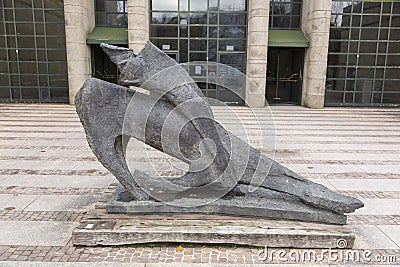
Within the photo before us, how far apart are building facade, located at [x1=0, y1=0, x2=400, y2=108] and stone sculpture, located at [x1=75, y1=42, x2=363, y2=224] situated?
40.5 feet

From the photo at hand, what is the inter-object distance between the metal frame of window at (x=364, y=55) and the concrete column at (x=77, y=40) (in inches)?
469

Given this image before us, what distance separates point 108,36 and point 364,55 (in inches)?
501

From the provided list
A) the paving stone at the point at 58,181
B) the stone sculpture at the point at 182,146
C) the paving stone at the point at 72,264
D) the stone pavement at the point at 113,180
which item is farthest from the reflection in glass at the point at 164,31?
the paving stone at the point at 72,264

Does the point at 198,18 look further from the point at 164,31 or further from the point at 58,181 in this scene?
the point at 58,181

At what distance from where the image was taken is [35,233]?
184 inches

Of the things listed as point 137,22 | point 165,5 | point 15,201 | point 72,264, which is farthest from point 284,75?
point 72,264

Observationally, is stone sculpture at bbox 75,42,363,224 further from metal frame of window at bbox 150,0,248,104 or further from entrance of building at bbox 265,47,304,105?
Result: entrance of building at bbox 265,47,304,105

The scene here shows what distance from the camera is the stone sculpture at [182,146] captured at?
178 inches

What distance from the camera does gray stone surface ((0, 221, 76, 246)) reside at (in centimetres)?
445

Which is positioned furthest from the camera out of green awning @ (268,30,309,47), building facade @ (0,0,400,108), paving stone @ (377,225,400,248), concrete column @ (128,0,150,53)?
green awning @ (268,30,309,47)

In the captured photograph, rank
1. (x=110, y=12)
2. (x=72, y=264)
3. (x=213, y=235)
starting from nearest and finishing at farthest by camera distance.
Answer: (x=72, y=264)
(x=213, y=235)
(x=110, y=12)

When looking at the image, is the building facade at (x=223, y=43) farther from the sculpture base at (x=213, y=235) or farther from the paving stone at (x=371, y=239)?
the sculpture base at (x=213, y=235)

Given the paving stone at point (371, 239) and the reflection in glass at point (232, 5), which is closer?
the paving stone at point (371, 239)

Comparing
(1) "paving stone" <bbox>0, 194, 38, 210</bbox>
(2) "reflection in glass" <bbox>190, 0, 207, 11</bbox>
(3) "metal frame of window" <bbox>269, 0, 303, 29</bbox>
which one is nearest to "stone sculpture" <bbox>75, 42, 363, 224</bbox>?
(1) "paving stone" <bbox>0, 194, 38, 210</bbox>
